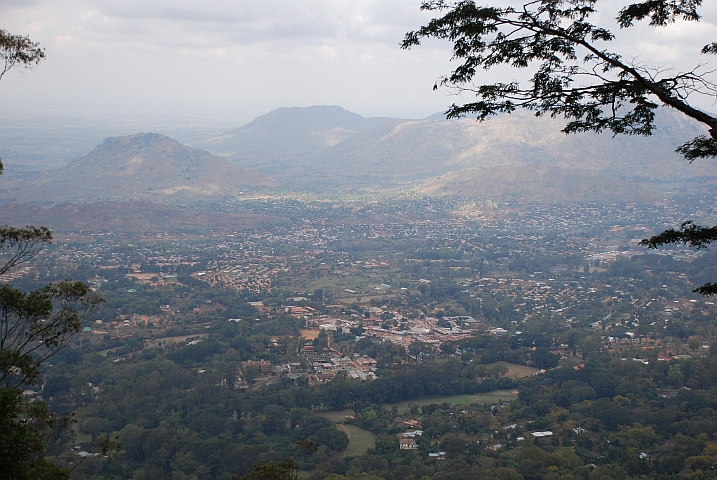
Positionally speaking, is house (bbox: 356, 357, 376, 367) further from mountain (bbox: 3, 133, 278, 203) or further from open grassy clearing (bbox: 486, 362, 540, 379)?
mountain (bbox: 3, 133, 278, 203)

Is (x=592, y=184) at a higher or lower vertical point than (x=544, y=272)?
higher

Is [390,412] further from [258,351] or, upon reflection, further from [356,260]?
[356,260]

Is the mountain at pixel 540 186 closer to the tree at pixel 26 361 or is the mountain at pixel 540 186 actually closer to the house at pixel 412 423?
the house at pixel 412 423

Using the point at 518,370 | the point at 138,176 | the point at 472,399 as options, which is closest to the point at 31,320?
the point at 472,399

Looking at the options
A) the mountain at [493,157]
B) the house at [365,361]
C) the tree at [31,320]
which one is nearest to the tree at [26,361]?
the tree at [31,320]

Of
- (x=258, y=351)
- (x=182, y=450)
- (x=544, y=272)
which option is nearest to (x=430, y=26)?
(x=182, y=450)

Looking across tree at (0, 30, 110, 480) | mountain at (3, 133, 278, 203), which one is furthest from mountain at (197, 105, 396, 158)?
tree at (0, 30, 110, 480)
